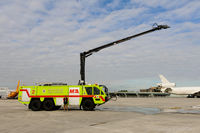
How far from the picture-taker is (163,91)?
A: 83438 mm

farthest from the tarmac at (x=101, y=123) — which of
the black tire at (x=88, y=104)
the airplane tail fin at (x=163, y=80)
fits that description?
the airplane tail fin at (x=163, y=80)

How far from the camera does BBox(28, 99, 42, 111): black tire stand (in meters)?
20.9

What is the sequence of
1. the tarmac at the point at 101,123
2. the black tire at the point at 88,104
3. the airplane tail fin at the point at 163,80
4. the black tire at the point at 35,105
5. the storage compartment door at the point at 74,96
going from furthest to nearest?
the airplane tail fin at the point at 163,80 < the black tire at the point at 35,105 < the storage compartment door at the point at 74,96 < the black tire at the point at 88,104 < the tarmac at the point at 101,123

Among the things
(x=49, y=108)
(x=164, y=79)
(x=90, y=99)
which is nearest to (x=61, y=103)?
(x=49, y=108)

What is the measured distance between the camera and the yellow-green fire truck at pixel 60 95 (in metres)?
20.3

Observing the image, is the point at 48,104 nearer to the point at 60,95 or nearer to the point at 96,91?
the point at 60,95

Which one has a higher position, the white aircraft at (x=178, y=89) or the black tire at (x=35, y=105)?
the white aircraft at (x=178, y=89)

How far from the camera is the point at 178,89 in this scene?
254 feet

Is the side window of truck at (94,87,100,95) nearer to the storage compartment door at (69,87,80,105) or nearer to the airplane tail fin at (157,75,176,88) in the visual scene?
the storage compartment door at (69,87,80,105)

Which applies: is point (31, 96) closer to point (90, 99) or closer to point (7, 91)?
point (90, 99)

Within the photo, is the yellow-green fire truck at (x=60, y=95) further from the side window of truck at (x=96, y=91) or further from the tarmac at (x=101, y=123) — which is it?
the tarmac at (x=101, y=123)

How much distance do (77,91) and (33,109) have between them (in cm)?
455

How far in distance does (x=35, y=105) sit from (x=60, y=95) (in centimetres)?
266

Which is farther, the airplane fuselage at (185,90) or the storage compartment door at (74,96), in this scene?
the airplane fuselage at (185,90)
